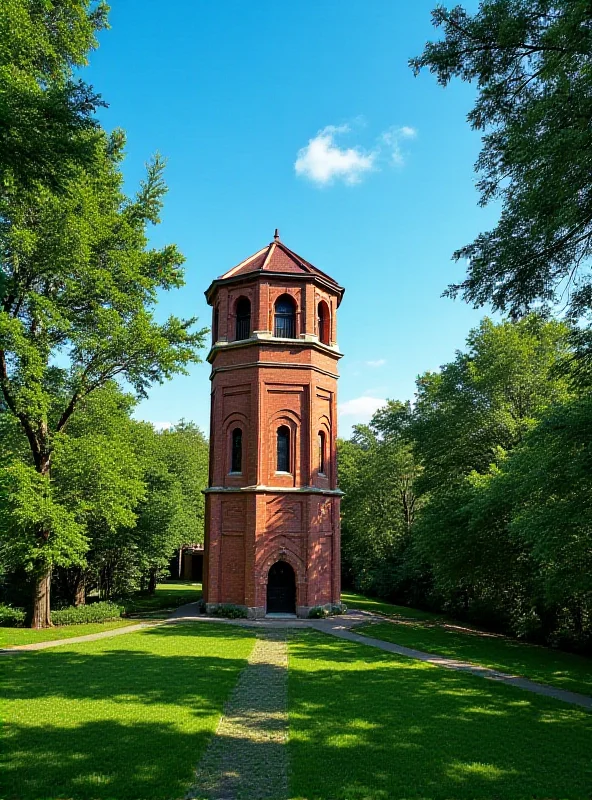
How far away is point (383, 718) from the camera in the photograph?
942 centimetres

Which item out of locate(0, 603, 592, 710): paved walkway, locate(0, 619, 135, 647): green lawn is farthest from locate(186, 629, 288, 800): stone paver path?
locate(0, 619, 135, 647): green lawn

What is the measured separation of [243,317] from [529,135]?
1751 cm

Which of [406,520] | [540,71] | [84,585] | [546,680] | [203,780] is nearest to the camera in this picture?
[203,780]

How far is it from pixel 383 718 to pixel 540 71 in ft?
33.9

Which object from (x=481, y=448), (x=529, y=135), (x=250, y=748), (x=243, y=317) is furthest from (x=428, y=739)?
(x=243, y=317)

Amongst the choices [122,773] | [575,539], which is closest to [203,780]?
[122,773]

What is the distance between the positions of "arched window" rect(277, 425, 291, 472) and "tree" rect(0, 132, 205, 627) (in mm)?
4956

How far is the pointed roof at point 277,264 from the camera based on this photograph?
24.0 meters

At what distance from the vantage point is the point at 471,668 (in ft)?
46.0

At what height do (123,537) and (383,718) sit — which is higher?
(123,537)

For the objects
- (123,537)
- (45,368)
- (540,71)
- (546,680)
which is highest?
(540,71)

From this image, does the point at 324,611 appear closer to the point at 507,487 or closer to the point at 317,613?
the point at 317,613

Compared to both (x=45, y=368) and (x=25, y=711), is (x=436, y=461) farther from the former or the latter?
(x=25, y=711)

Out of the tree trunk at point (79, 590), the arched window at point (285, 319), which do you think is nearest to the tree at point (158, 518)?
the tree trunk at point (79, 590)
